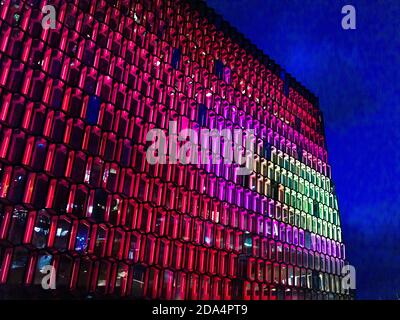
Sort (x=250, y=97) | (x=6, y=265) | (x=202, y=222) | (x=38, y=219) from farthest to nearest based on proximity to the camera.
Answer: (x=250, y=97) < (x=202, y=222) < (x=38, y=219) < (x=6, y=265)

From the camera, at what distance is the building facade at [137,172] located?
14.8 meters

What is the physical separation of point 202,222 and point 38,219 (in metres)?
8.76

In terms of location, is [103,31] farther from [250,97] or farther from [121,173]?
[250,97]

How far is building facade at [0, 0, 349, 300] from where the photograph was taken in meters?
14.8

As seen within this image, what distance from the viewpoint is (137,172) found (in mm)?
18344

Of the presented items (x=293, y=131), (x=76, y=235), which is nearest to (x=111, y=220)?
(x=76, y=235)

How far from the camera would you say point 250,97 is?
→ 2889 centimetres

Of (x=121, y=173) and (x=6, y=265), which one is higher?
(x=121, y=173)

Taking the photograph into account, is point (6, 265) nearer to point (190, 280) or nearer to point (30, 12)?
point (190, 280)

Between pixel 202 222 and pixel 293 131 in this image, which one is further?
pixel 293 131
